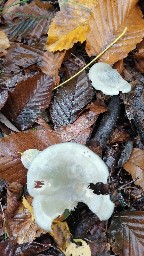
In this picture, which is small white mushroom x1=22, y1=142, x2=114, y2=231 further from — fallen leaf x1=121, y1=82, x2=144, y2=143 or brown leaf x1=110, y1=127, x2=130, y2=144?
fallen leaf x1=121, y1=82, x2=144, y2=143

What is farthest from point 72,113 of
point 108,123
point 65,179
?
point 65,179

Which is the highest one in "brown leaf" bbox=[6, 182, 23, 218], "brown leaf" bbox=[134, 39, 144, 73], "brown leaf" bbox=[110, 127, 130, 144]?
"brown leaf" bbox=[134, 39, 144, 73]

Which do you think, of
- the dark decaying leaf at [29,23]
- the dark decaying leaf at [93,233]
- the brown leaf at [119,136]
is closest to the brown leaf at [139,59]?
the brown leaf at [119,136]

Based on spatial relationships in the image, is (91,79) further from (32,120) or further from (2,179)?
(2,179)

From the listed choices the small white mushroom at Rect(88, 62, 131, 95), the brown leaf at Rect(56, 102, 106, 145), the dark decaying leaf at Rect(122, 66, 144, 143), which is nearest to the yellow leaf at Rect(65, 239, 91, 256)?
the brown leaf at Rect(56, 102, 106, 145)

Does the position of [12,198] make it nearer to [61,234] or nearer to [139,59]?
[61,234]

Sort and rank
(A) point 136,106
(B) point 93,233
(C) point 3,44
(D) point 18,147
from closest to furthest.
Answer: (B) point 93,233
(D) point 18,147
(A) point 136,106
(C) point 3,44
